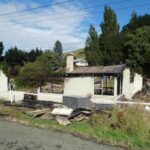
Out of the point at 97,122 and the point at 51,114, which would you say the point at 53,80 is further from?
the point at 97,122

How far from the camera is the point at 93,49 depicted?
5900cm

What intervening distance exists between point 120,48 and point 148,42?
949cm

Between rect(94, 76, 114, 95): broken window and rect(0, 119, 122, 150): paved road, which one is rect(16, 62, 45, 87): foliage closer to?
rect(94, 76, 114, 95): broken window

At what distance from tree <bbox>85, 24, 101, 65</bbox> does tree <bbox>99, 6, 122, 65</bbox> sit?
0.96m

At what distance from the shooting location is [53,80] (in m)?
31.4

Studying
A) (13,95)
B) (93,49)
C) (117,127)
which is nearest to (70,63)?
(13,95)

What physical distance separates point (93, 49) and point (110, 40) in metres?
4.22

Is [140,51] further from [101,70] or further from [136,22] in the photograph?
[101,70]

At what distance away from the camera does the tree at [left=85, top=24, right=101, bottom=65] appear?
187 feet

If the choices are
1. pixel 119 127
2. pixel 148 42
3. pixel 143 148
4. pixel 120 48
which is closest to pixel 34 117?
pixel 119 127

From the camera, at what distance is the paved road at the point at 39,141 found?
9766 millimetres

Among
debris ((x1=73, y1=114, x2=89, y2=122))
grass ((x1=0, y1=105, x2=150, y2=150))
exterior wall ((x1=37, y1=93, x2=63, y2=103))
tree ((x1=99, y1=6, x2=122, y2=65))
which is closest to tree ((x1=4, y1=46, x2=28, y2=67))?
tree ((x1=99, y1=6, x2=122, y2=65))

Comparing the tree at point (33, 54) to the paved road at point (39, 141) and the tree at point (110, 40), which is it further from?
the paved road at point (39, 141)

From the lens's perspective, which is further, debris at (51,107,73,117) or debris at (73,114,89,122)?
debris at (51,107,73,117)
